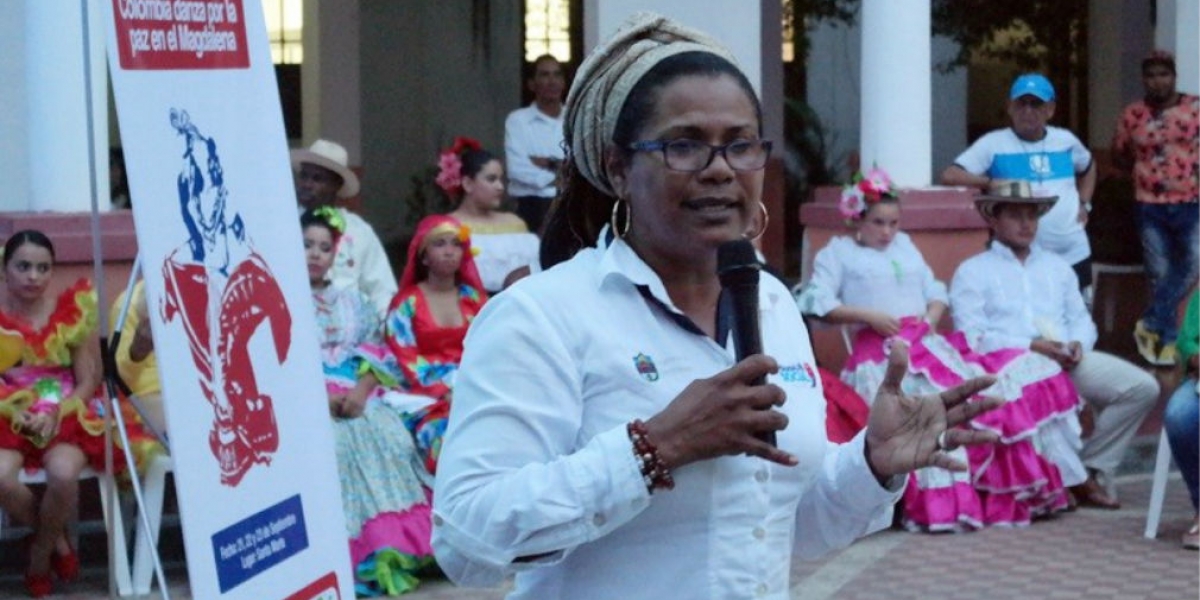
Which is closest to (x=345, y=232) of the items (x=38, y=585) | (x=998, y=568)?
(x=38, y=585)

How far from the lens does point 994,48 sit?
683 inches

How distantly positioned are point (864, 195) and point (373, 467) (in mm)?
2905

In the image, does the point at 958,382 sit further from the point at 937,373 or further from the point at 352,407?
the point at 352,407

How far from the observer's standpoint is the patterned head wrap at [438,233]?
8812 millimetres

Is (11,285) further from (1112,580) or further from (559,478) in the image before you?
(559,478)

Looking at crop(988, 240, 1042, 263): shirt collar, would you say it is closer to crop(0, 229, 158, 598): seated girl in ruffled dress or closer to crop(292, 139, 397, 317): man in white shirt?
crop(292, 139, 397, 317): man in white shirt

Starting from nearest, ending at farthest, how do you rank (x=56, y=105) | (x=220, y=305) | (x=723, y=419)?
(x=723, y=419)
(x=220, y=305)
(x=56, y=105)

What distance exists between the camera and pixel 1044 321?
32.1ft

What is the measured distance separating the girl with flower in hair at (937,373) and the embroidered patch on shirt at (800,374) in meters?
6.20

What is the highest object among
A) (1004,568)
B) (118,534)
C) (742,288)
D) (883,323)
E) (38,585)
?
(742,288)

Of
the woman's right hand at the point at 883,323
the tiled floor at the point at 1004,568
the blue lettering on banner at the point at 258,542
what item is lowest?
the tiled floor at the point at 1004,568

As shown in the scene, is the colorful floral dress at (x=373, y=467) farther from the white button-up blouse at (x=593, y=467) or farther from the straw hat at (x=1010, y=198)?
the white button-up blouse at (x=593, y=467)

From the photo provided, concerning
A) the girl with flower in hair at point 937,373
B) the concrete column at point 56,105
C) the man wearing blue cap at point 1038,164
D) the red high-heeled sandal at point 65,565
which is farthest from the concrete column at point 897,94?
the red high-heeled sandal at point 65,565

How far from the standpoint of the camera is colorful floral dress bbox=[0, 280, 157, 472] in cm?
800
